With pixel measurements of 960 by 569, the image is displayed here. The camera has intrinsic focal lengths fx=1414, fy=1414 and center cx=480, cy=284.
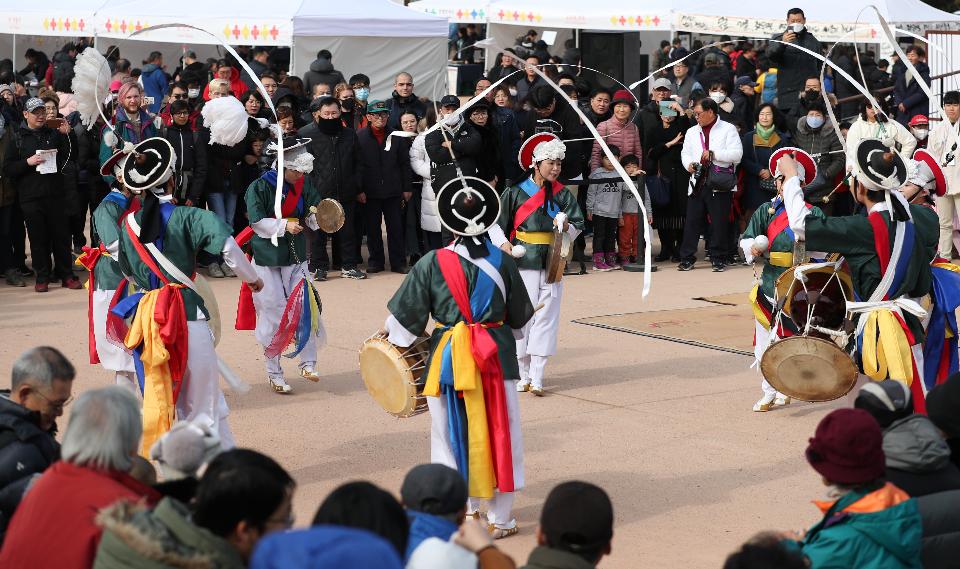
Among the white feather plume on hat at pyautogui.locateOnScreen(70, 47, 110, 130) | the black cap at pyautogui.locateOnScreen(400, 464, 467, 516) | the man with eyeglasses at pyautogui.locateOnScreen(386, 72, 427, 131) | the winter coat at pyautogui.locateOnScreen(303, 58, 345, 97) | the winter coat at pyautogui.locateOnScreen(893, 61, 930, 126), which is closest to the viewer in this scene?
the black cap at pyautogui.locateOnScreen(400, 464, 467, 516)

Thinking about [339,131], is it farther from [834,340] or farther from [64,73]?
[64,73]

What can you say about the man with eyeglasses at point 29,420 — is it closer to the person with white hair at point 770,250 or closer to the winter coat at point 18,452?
the winter coat at point 18,452

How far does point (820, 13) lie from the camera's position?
22422 millimetres

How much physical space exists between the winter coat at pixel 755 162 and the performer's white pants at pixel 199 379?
9.05 m

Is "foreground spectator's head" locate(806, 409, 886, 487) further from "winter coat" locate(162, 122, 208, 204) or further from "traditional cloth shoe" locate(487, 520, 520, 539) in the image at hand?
"winter coat" locate(162, 122, 208, 204)

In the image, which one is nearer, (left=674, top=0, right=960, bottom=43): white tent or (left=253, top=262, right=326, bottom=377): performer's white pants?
(left=253, top=262, right=326, bottom=377): performer's white pants

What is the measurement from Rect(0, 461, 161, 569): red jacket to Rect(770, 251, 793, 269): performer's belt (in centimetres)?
585

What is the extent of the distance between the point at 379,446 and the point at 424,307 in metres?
1.87

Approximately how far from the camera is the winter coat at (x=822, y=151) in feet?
50.2

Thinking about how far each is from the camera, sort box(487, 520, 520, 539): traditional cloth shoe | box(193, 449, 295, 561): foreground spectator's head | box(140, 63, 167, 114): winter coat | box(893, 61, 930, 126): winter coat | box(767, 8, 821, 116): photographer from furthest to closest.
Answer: box(140, 63, 167, 114): winter coat, box(893, 61, 930, 126): winter coat, box(767, 8, 821, 116): photographer, box(487, 520, 520, 539): traditional cloth shoe, box(193, 449, 295, 561): foreground spectator's head

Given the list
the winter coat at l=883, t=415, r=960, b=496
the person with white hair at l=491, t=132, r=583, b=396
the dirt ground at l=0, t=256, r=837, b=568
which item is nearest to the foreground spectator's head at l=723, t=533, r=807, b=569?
the winter coat at l=883, t=415, r=960, b=496

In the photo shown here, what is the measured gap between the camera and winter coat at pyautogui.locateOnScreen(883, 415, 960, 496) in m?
4.79

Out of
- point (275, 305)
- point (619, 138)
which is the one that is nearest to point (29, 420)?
point (275, 305)

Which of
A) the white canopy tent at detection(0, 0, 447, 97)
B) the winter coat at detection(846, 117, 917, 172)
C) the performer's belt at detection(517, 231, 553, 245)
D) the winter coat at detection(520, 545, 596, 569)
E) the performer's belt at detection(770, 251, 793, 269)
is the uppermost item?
the white canopy tent at detection(0, 0, 447, 97)
